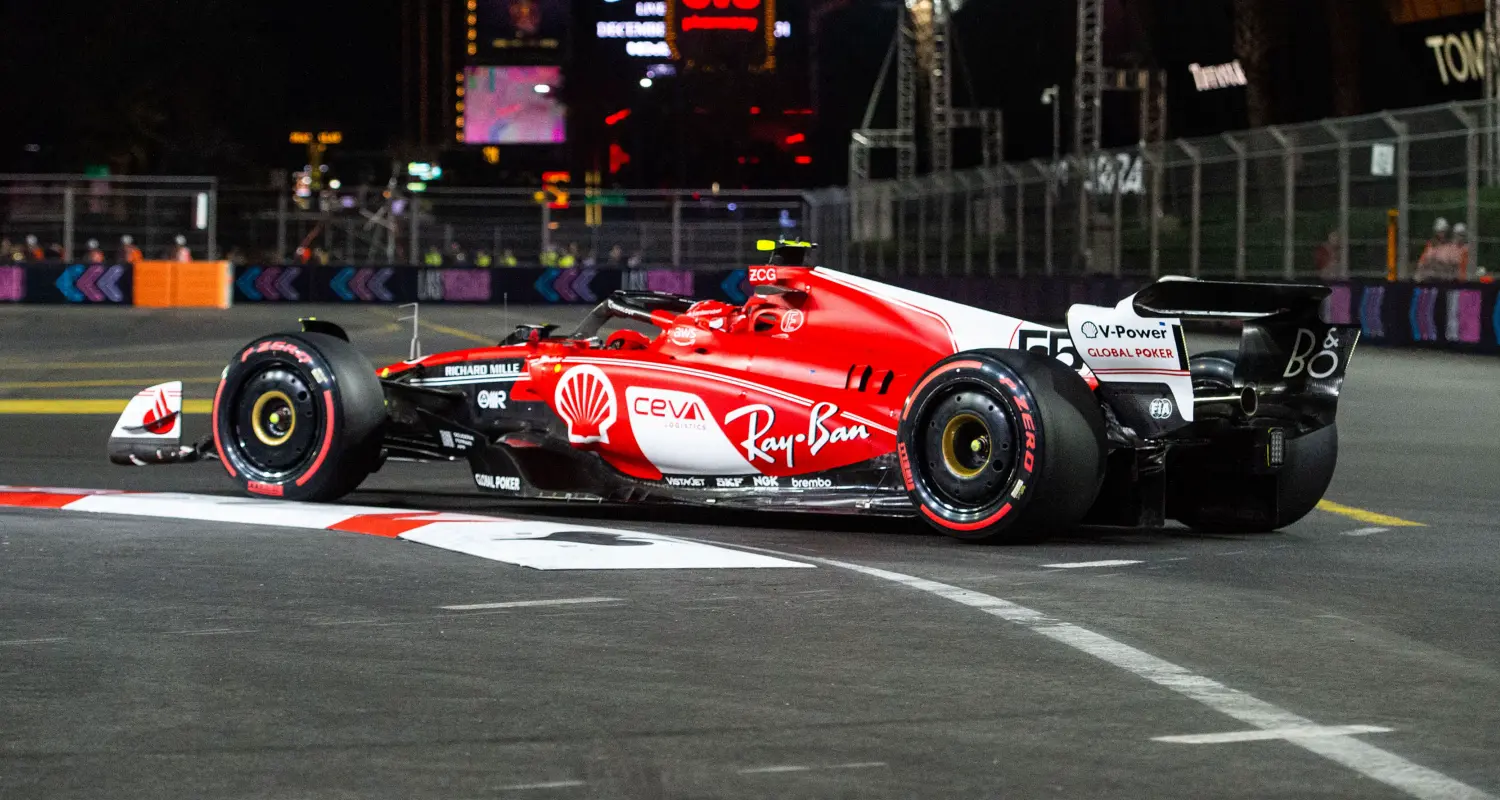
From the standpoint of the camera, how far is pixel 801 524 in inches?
370

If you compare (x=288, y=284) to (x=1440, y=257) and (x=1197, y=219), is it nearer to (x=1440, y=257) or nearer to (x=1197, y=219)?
(x=1197, y=219)

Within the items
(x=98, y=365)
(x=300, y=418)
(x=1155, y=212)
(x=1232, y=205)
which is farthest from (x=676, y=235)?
(x=300, y=418)

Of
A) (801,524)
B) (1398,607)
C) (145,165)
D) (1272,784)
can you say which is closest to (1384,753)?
(1272,784)

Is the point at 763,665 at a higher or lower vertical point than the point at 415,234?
lower

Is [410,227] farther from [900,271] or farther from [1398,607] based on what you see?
[1398,607]

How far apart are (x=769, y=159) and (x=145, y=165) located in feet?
142

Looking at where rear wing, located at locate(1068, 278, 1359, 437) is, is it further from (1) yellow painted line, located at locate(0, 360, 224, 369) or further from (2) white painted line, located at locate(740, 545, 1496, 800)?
→ (1) yellow painted line, located at locate(0, 360, 224, 369)

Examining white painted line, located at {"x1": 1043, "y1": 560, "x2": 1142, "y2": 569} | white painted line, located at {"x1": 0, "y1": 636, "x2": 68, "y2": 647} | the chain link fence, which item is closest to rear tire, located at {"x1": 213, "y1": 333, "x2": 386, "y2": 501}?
white painted line, located at {"x1": 1043, "y1": 560, "x2": 1142, "y2": 569}

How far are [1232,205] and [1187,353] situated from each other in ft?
77.6

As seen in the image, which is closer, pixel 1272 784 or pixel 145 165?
pixel 1272 784

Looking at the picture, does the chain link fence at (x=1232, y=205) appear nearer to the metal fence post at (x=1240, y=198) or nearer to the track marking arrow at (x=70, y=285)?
the metal fence post at (x=1240, y=198)

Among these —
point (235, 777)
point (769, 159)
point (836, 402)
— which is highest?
point (769, 159)

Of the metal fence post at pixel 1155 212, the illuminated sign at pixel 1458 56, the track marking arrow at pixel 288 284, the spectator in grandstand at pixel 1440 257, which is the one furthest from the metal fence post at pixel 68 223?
the spectator in grandstand at pixel 1440 257

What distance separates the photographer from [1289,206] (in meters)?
29.6
